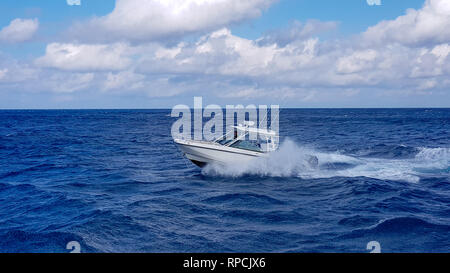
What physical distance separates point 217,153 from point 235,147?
51.1 inches

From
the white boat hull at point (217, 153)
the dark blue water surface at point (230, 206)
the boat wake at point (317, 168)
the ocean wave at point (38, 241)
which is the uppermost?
the white boat hull at point (217, 153)

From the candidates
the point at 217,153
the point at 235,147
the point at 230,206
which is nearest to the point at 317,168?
the point at 235,147

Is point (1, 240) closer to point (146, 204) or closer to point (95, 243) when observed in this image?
point (95, 243)

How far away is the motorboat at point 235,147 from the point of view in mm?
23547

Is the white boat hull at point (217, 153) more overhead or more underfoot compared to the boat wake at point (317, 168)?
more overhead

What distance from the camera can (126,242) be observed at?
Result: 40.9ft

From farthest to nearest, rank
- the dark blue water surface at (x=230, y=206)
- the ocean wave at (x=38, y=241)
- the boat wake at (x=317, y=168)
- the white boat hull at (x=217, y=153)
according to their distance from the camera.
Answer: the boat wake at (x=317, y=168) → the white boat hull at (x=217, y=153) → the dark blue water surface at (x=230, y=206) → the ocean wave at (x=38, y=241)

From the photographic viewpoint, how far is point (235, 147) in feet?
77.5

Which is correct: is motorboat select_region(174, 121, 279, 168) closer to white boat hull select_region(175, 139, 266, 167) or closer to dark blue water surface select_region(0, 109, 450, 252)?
white boat hull select_region(175, 139, 266, 167)

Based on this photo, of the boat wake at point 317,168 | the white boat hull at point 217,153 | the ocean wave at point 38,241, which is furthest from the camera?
the boat wake at point 317,168

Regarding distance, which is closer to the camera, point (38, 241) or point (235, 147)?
point (38, 241)

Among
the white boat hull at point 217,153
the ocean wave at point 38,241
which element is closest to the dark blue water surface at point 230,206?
the ocean wave at point 38,241

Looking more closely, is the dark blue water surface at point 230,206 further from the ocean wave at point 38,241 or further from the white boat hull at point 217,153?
the white boat hull at point 217,153

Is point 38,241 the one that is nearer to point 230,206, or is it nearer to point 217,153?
point 230,206
